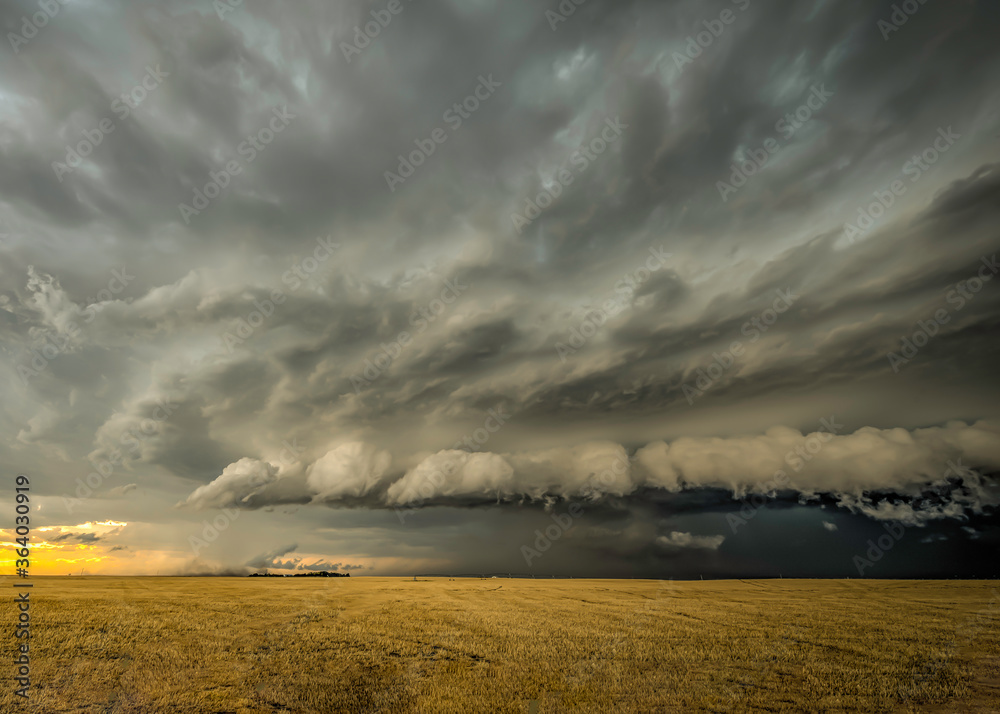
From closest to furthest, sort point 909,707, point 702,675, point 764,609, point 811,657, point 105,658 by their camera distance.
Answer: point 909,707 < point 702,675 < point 105,658 < point 811,657 < point 764,609

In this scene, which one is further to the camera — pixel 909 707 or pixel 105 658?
pixel 105 658

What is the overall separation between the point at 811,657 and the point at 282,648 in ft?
104

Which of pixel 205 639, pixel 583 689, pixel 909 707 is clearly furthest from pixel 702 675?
pixel 205 639

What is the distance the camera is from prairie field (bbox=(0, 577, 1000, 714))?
66.8 feet

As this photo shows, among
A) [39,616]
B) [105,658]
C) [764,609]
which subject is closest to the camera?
[105,658]

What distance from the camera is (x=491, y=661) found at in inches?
1040

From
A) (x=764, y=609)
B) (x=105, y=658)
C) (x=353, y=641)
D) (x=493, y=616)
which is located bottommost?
(x=764, y=609)

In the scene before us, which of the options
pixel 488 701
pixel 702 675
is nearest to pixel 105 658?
pixel 488 701

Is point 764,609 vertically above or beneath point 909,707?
beneath

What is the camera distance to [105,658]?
1000 inches

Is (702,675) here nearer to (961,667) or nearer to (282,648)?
(961,667)

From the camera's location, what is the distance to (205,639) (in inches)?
1192

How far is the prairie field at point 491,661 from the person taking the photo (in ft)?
66.8

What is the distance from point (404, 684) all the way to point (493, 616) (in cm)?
2101
